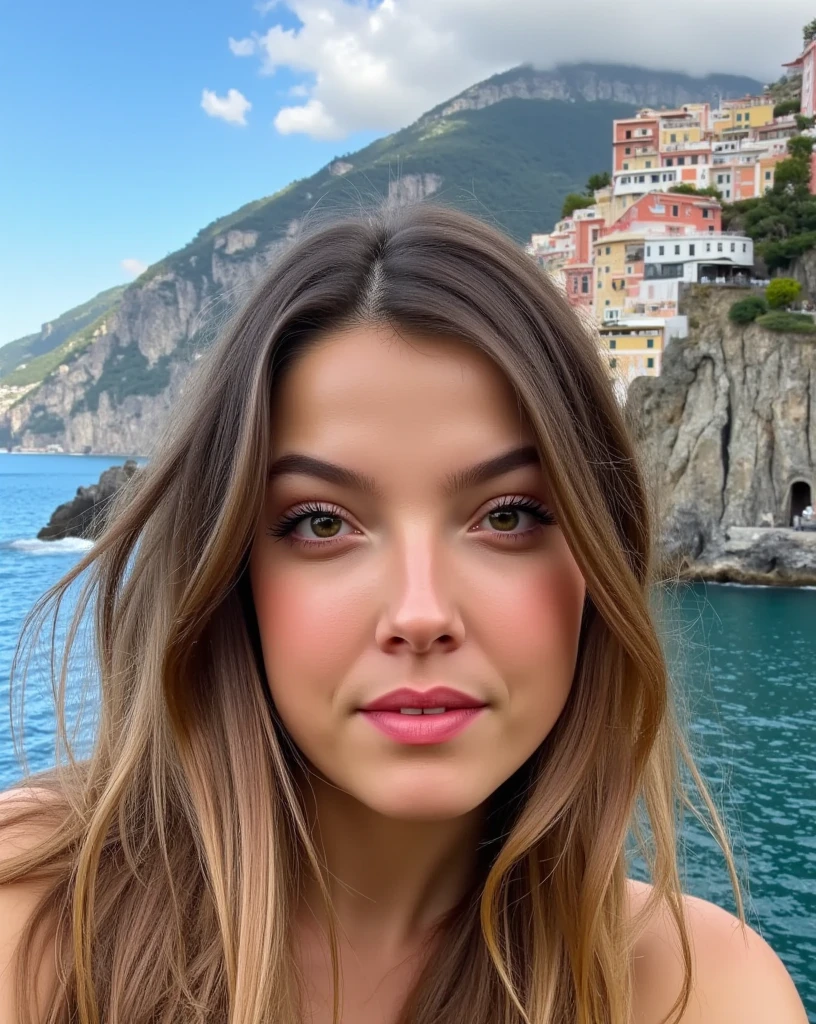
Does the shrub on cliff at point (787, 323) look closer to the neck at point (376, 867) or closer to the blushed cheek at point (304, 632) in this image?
the neck at point (376, 867)

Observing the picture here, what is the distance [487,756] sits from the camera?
1.33m

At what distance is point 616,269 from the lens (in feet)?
175

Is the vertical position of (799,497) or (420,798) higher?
(420,798)

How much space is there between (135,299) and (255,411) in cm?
15720

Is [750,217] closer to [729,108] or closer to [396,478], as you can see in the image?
[729,108]

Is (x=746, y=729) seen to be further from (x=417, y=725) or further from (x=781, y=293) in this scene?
(x=781, y=293)

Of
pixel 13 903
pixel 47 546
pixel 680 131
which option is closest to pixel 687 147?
pixel 680 131

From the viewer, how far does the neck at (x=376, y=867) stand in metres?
1.56

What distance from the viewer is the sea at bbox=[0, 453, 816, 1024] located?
11.9 feet

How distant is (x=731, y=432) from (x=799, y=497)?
12.2ft

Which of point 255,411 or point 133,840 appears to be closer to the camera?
point 255,411

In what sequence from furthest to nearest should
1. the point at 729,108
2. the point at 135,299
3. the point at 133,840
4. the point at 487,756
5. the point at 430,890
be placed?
the point at 135,299 < the point at 729,108 < the point at 430,890 < the point at 133,840 < the point at 487,756

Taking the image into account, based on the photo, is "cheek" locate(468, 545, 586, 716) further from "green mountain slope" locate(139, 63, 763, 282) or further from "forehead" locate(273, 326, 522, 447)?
"green mountain slope" locate(139, 63, 763, 282)

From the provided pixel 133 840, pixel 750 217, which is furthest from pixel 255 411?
pixel 750 217
